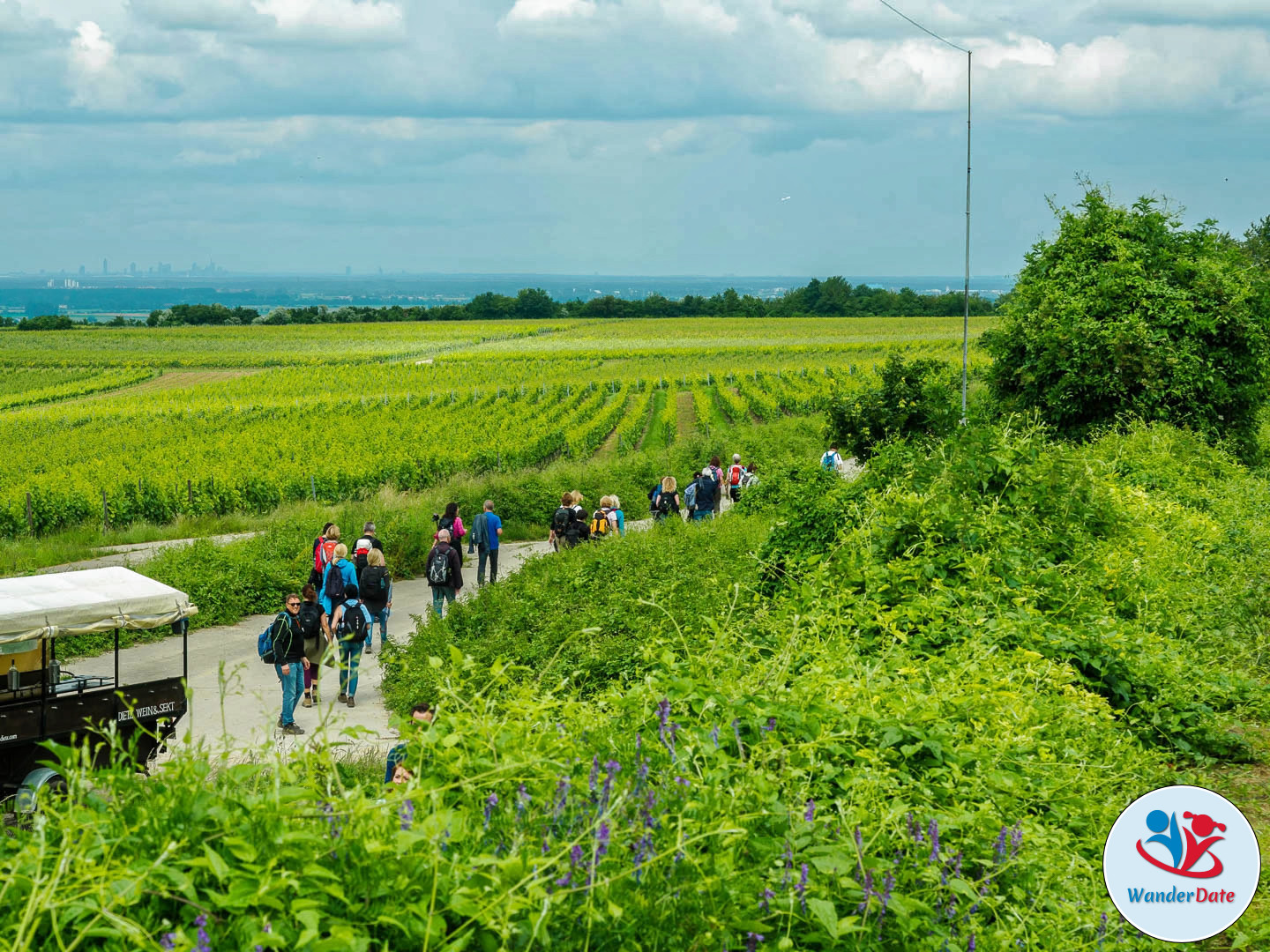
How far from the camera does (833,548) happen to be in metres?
9.59

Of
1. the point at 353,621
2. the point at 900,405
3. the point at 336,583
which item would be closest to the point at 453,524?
the point at 336,583

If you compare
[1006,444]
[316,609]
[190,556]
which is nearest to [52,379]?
[190,556]

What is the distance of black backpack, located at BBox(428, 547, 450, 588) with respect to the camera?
1600 centimetres

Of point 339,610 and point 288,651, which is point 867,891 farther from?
point 339,610

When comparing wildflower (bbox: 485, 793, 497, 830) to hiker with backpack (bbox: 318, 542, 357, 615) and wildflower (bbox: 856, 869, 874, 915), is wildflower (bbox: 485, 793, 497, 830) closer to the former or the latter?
wildflower (bbox: 856, 869, 874, 915)

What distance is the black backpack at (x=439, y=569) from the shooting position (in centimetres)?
1600

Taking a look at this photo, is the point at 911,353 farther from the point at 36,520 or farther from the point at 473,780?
the point at 473,780

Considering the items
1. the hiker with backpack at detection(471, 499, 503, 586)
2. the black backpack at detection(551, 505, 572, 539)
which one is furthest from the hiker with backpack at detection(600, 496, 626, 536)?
the hiker with backpack at detection(471, 499, 503, 586)

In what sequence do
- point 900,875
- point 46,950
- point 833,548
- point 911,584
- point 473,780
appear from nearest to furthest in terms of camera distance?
1. point 46,950
2. point 473,780
3. point 900,875
4. point 911,584
5. point 833,548

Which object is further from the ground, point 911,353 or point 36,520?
point 911,353

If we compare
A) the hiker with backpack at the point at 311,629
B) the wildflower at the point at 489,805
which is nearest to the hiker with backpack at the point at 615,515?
the hiker with backpack at the point at 311,629

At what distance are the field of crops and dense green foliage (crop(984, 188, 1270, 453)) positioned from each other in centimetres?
1750

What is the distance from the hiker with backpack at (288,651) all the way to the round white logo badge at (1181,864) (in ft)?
33.1

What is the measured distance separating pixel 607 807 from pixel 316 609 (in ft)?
→ 30.9
